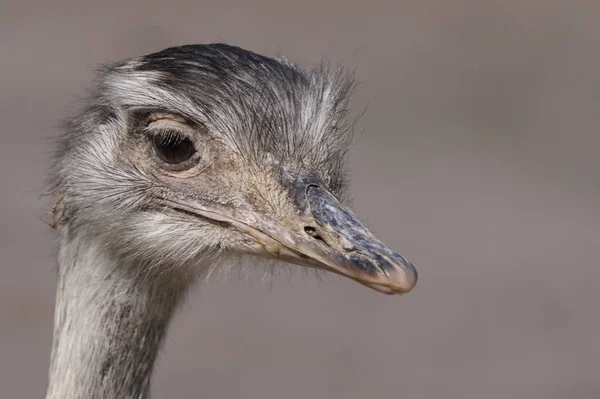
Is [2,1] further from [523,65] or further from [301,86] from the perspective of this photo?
[301,86]

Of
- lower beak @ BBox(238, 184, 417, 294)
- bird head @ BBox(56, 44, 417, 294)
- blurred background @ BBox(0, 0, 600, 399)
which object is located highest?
blurred background @ BBox(0, 0, 600, 399)

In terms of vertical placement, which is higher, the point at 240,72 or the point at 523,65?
the point at 523,65

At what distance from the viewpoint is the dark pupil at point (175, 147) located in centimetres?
337

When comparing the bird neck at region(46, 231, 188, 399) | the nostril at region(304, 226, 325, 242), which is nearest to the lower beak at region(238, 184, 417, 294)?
the nostril at region(304, 226, 325, 242)

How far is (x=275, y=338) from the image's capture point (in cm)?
700

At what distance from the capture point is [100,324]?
11.2 ft

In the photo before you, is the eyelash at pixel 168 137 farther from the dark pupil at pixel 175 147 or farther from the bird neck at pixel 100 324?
the bird neck at pixel 100 324

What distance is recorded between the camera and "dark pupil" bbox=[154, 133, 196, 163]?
3367 millimetres

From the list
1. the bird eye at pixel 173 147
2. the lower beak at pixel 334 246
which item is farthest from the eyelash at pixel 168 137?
the lower beak at pixel 334 246

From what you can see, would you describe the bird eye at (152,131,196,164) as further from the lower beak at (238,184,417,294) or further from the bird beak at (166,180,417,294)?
the lower beak at (238,184,417,294)

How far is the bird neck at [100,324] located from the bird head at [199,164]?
61 millimetres

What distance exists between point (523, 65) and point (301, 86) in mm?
6154

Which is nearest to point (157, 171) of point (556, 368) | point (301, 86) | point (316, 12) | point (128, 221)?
point (128, 221)

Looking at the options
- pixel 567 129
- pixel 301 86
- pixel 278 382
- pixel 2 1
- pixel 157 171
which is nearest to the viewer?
pixel 157 171
